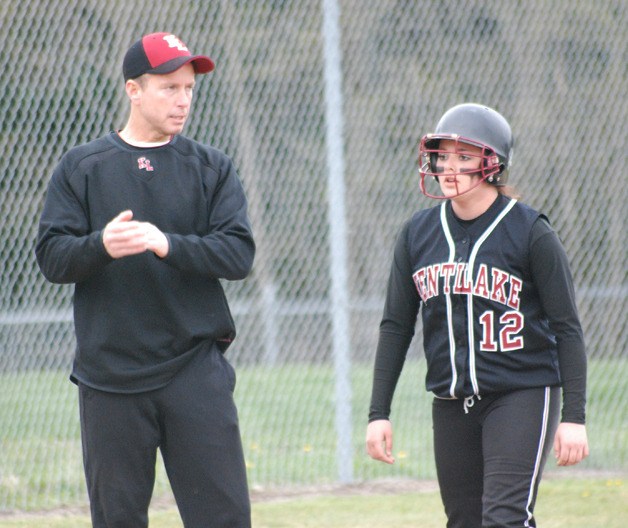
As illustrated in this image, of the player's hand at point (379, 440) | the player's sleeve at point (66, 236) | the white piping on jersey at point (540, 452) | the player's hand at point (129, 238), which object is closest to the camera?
the player's hand at point (129, 238)

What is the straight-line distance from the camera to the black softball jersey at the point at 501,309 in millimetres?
3314

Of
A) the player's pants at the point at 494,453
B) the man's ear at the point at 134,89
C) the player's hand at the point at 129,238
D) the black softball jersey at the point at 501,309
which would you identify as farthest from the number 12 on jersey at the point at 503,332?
the man's ear at the point at 134,89

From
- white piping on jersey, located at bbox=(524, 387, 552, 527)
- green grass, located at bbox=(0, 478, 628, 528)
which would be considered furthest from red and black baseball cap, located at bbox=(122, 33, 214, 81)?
green grass, located at bbox=(0, 478, 628, 528)

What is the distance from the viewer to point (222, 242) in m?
3.24

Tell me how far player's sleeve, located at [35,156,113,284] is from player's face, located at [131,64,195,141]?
272 millimetres

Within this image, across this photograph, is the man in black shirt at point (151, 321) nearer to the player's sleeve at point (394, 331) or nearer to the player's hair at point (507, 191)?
the player's sleeve at point (394, 331)

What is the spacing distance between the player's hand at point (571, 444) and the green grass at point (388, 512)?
213 centimetres

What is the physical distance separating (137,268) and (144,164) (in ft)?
1.05

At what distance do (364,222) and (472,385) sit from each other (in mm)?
3250

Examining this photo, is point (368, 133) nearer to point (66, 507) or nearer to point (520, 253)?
point (66, 507)

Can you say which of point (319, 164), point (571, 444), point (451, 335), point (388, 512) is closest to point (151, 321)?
point (451, 335)

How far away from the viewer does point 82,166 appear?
3.28 m

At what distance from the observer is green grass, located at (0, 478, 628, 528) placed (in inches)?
210

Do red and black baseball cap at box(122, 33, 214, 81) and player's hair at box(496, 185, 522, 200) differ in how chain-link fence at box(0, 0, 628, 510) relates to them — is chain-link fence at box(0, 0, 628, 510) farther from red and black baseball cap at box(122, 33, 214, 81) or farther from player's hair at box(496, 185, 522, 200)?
player's hair at box(496, 185, 522, 200)
